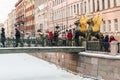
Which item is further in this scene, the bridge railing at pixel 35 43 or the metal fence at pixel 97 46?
the bridge railing at pixel 35 43

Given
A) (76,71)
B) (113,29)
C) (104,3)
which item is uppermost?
(104,3)

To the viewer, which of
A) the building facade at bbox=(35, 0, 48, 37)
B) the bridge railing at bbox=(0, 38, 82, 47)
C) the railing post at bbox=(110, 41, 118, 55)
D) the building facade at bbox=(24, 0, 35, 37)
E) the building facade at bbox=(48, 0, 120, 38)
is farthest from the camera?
the building facade at bbox=(24, 0, 35, 37)

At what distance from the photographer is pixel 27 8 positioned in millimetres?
121500

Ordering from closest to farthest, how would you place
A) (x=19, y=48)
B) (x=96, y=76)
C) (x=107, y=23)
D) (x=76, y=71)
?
(x=96, y=76), (x=19, y=48), (x=76, y=71), (x=107, y=23)

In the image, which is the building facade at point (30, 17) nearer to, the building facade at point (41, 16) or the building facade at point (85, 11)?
the building facade at point (41, 16)

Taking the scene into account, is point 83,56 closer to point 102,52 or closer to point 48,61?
point 102,52

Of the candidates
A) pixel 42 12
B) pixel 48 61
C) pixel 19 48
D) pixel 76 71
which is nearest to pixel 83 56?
pixel 76 71

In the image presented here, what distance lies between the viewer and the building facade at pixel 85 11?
44.5m

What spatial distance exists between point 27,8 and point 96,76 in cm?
9116

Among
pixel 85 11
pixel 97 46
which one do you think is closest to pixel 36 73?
pixel 97 46

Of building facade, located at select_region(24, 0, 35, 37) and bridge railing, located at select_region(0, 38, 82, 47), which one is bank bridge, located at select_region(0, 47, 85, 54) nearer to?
bridge railing, located at select_region(0, 38, 82, 47)

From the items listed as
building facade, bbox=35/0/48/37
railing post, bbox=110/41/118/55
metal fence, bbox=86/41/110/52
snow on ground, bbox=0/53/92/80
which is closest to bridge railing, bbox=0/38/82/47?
metal fence, bbox=86/41/110/52

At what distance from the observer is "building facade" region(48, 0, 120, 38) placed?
44.5m

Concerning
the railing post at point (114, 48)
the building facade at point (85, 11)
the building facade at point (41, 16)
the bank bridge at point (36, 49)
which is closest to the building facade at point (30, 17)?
the building facade at point (41, 16)
